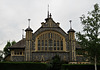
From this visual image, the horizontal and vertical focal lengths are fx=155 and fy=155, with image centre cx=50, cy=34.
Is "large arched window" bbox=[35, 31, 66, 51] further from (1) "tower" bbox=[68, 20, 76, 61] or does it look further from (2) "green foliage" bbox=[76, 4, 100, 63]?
(2) "green foliage" bbox=[76, 4, 100, 63]

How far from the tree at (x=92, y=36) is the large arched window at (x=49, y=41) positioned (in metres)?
12.1

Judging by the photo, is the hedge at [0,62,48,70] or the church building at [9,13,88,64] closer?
the hedge at [0,62,48,70]

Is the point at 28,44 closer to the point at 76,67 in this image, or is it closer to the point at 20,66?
the point at 20,66

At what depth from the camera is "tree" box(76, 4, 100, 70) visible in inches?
1014

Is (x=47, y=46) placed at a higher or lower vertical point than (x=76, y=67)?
higher

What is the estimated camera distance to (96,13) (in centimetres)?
2738

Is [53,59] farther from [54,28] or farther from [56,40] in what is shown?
[54,28]

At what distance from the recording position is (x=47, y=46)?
38.5 m

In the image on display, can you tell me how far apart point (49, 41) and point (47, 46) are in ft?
4.42

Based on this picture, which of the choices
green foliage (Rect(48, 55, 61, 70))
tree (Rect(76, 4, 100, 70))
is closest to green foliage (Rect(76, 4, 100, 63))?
tree (Rect(76, 4, 100, 70))

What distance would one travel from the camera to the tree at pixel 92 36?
25766 mm

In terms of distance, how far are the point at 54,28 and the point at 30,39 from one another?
22.1ft

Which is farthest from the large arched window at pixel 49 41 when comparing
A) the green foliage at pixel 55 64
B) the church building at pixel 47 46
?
the green foliage at pixel 55 64

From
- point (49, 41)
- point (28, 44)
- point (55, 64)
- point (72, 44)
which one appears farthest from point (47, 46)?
point (72, 44)
